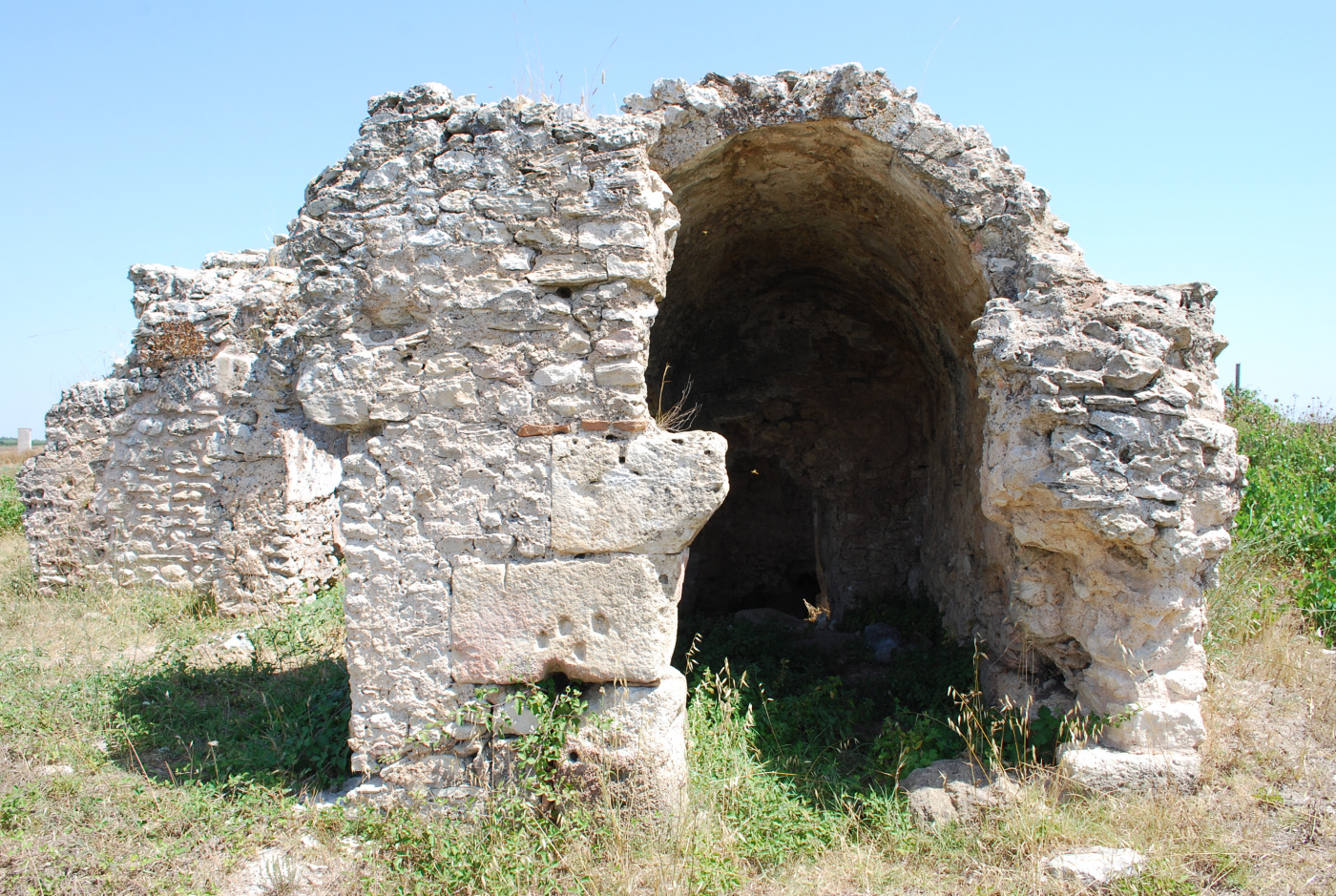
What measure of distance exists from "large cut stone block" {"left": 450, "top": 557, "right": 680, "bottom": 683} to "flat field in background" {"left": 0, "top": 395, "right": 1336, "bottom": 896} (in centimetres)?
56

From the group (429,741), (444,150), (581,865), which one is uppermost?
(444,150)

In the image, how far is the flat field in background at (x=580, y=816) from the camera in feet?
9.78

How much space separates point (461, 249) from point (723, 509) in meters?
5.64

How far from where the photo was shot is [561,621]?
3.26 metres

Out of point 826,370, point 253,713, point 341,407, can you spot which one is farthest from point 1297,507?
point 253,713

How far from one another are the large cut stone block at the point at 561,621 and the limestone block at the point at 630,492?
4.0 inches

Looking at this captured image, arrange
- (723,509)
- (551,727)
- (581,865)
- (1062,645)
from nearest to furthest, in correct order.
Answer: (581,865) → (551,727) → (1062,645) → (723,509)

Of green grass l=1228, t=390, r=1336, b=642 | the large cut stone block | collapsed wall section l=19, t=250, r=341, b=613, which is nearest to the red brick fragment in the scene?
the large cut stone block

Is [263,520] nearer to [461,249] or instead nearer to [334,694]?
[334,694]

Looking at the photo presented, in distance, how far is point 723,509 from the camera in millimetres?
8547

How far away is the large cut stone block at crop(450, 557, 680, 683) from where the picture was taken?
10.6 feet

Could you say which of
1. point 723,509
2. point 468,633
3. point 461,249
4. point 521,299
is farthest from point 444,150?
point 723,509

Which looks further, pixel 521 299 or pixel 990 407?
pixel 990 407

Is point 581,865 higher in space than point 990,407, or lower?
lower
